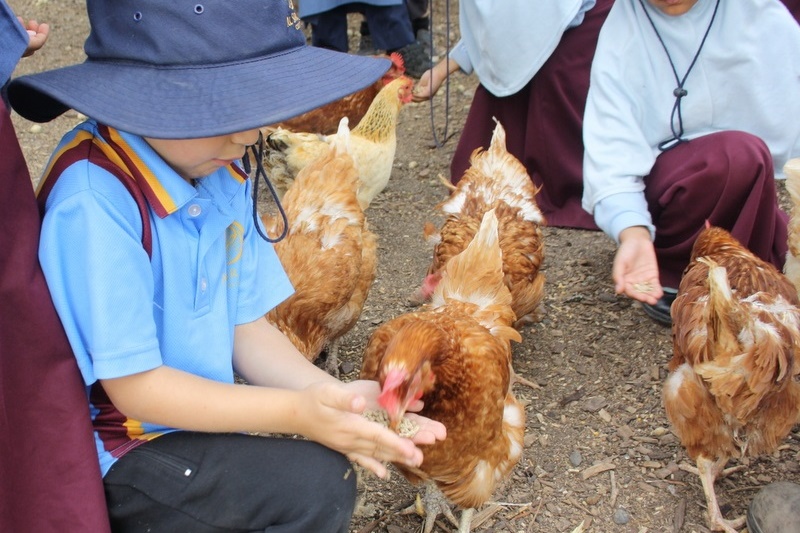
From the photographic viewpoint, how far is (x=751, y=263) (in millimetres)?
2447

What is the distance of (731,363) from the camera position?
2127 millimetres

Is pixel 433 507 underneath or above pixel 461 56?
underneath

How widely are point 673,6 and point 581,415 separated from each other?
154cm

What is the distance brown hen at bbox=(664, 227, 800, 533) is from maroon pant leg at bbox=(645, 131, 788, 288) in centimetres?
35

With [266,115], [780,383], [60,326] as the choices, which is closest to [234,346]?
[60,326]

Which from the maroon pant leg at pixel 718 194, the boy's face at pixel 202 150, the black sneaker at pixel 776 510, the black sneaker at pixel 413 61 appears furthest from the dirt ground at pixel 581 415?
the black sneaker at pixel 413 61

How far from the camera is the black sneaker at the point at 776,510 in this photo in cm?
215

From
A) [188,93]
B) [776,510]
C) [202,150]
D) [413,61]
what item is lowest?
[413,61]

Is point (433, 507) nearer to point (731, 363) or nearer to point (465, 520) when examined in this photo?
point (465, 520)

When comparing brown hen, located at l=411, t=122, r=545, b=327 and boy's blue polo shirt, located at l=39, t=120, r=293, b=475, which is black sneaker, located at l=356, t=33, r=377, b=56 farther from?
boy's blue polo shirt, located at l=39, t=120, r=293, b=475

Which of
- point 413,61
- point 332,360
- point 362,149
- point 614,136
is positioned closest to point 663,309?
point 614,136

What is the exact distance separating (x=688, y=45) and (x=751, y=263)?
0.92 metres

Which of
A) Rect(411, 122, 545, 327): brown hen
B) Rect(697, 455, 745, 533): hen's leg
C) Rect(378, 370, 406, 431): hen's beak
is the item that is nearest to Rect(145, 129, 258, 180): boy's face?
Rect(378, 370, 406, 431): hen's beak

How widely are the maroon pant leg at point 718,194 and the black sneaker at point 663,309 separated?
188mm
